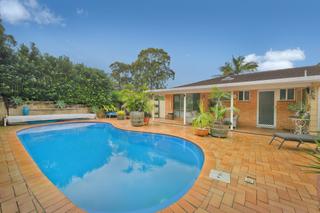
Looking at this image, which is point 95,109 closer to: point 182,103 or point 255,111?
point 182,103

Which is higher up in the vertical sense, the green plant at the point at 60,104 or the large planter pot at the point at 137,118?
the green plant at the point at 60,104

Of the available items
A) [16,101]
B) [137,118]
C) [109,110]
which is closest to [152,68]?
[109,110]

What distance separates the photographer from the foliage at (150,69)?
21.1 metres

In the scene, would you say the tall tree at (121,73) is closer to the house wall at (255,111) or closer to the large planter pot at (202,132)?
the house wall at (255,111)

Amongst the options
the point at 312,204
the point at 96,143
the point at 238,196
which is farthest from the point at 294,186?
the point at 96,143

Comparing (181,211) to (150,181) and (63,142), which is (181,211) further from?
(63,142)

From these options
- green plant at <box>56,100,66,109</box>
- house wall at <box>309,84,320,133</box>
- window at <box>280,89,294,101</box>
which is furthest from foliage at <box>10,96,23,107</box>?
window at <box>280,89,294,101</box>

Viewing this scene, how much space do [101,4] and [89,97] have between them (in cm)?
700

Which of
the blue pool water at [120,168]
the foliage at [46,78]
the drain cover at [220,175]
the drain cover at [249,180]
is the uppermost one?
the foliage at [46,78]

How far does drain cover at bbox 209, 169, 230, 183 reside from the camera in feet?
8.96

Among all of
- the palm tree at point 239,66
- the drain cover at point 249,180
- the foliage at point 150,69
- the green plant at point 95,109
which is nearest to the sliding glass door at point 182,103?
the green plant at point 95,109

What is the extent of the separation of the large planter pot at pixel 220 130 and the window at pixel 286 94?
4.15 metres

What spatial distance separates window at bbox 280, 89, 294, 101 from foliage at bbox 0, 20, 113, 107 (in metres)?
12.5

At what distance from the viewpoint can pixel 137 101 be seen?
29.9 ft
